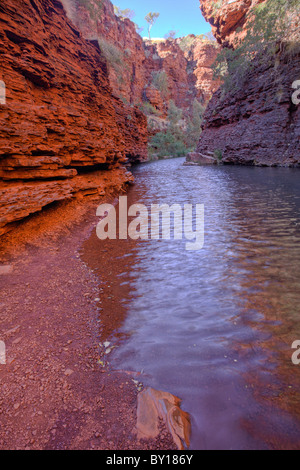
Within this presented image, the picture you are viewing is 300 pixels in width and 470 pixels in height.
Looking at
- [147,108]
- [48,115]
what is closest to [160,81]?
[147,108]

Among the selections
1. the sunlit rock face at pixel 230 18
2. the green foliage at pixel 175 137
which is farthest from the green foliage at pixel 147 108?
the sunlit rock face at pixel 230 18

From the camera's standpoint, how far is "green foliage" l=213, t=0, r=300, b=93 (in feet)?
63.9

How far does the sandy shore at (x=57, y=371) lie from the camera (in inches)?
66.3

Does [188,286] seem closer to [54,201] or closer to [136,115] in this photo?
[54,201]

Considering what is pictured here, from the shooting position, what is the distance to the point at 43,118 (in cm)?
671

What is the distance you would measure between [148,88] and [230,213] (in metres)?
67.9

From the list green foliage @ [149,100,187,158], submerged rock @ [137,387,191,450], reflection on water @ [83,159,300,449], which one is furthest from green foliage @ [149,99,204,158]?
submerged rock @ [137,387,191,450]

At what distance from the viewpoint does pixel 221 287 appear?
3.54 meters

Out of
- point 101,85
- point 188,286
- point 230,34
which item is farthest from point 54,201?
point 230,34

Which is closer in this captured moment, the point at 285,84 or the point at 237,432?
the point at 237,432

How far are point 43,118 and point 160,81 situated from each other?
73.0 metres

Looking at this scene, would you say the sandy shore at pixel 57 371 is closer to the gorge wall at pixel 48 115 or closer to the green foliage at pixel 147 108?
the gorge wall at pixel 48 115

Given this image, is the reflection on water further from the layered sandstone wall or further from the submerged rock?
the layered sandstone wall

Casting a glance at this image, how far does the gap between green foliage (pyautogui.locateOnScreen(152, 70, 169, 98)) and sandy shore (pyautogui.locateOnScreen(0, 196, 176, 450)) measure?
248 feet
